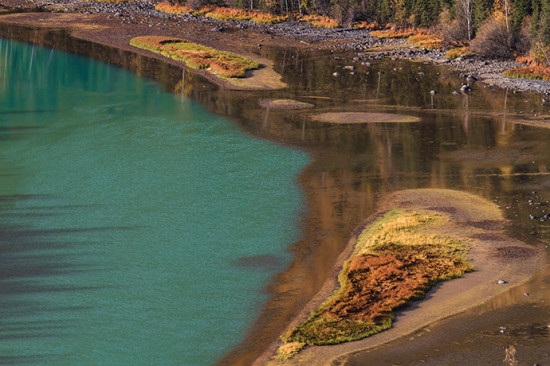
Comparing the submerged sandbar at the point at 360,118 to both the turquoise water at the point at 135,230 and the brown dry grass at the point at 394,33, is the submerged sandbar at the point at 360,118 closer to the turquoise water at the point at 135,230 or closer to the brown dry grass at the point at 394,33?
the turquoise water at the point at 135,230

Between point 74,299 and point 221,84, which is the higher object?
point 221,84

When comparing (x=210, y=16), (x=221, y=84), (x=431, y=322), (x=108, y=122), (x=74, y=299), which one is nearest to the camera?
(x=431, y=322)

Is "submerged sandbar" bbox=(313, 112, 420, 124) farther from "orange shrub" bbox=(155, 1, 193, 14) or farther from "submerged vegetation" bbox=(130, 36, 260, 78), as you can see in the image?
"orange shrub" bbox=(155, 1, 193, 14)

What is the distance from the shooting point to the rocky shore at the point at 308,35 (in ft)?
221

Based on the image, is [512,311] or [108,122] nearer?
[512,311]

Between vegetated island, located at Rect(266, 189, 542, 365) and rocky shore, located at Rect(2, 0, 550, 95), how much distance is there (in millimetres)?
28436

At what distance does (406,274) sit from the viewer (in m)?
26.6

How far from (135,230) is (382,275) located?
11.3 metres

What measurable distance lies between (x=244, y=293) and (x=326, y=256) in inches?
180

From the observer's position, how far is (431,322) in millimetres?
23453

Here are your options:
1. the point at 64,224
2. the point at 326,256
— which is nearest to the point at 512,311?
the point at 326,256

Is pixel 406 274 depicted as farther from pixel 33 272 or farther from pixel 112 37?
pixel 112 37

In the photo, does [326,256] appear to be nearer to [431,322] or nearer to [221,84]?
[431,322]

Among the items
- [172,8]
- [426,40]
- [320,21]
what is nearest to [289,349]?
[426,40]
